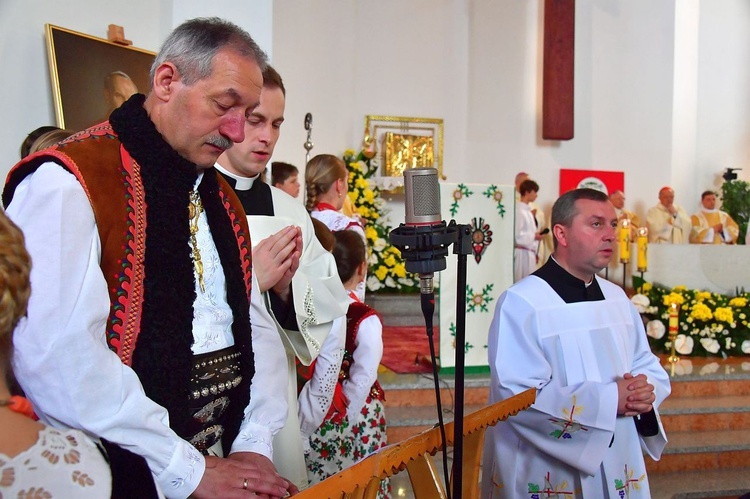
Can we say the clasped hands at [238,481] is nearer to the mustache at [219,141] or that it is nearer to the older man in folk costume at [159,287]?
the older man in folk costume at [159,287]

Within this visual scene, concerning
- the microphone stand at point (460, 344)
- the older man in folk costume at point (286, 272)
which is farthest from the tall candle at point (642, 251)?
the microphone stand at point (460, 344)

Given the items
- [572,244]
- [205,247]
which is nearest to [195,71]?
[205,247]

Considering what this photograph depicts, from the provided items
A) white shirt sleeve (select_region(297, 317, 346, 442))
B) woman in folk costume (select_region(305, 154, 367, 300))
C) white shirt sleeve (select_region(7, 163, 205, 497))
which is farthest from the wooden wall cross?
white shirt sleeve (select_region(7, 163, 205, 497))

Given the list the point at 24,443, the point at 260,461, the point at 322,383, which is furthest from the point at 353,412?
the point at 24,443

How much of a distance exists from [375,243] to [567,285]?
Answer: 22.1 feet

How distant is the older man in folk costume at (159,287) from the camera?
1.31 meters

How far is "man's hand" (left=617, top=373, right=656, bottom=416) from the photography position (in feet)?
9.50

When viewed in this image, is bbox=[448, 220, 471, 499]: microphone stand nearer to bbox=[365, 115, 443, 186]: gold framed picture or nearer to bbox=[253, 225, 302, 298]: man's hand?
bbox=[253, 225, 302, 298]: man's hand

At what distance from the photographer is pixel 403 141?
468 inches

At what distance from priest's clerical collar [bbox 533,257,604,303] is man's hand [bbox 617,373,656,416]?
0.45m

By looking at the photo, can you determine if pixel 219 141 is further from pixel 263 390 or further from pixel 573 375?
pixel 573 375

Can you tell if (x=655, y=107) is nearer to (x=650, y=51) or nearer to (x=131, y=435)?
(x=650, y=51)

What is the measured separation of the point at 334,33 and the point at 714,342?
674cm

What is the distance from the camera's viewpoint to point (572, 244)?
129 inches
